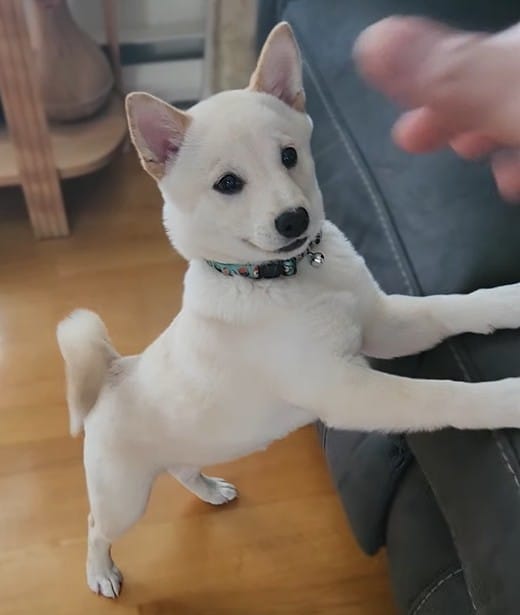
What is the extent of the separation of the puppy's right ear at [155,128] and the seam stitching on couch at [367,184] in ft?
1.05

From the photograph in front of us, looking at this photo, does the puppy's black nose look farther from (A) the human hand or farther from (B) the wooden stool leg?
(B) the wooden stool leg

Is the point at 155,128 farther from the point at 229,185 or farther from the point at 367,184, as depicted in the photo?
the point at 367,184

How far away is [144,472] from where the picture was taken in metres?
1.12

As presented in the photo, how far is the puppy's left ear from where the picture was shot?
0.94 meters

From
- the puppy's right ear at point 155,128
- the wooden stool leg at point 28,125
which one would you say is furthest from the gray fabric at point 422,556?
the wooden stool leg at point 28,125

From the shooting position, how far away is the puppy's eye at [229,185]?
0.89 meters

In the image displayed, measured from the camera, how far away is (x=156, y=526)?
4.64 feet

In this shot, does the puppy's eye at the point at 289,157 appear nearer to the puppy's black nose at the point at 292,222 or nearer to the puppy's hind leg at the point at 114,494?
the puppy's black nose at the point at 292,222

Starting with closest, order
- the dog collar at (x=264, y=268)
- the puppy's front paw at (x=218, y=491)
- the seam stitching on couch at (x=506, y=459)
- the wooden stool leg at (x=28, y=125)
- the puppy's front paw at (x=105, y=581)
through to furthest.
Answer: the seam stitching on couch at (x=506, y=459), the dog collar at (x=264, y=268), the puppy's front paw at (x=105, y=581), the puppy's front paw at (x=218, y=491), the wooden stool leg at (x=28, y=125)

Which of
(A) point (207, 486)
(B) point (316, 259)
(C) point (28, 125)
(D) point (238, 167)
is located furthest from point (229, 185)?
(C) point (28, 125)

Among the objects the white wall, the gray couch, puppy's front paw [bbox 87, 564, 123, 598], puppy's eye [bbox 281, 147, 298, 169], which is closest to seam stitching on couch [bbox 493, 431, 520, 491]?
the gray couch

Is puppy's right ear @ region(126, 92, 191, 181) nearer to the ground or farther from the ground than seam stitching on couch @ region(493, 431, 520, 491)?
farther from the ground

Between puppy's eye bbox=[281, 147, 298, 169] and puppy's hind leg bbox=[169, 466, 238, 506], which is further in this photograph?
puppy's hind leg bbox=[169, 466, 238, 506]

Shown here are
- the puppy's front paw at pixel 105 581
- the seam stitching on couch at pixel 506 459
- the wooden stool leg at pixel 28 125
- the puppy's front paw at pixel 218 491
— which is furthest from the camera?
the wooden stool leg at pixel 28 125
